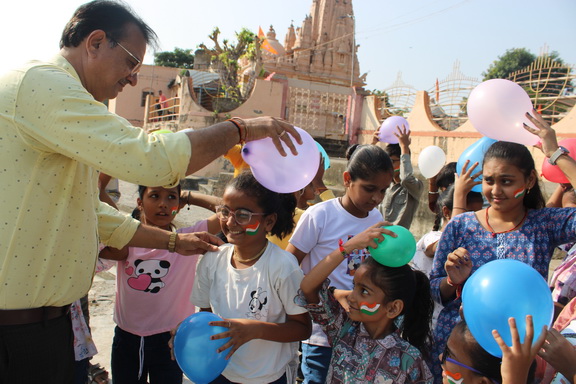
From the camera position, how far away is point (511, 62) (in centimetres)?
3856

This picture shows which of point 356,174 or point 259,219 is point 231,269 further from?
point 356,174

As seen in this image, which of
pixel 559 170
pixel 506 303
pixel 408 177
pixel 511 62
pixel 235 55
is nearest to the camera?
pixel 506 303

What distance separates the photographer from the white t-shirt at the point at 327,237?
233 centimetres

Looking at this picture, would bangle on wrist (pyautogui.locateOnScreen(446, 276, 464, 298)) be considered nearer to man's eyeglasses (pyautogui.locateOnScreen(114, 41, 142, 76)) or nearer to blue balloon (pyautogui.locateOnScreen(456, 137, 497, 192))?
blue balloon (pyautogui.locateOnScreen(456, 137, 497, 192))

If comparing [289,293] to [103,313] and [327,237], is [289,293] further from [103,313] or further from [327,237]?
[103,313]

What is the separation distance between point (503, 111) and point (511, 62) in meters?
42.2

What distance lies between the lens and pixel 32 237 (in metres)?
1.57

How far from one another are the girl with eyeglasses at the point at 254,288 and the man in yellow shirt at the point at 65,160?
0.40m

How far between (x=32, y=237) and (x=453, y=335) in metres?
1.61

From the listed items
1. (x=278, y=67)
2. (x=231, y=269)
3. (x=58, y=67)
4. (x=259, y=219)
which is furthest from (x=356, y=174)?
(x=278, y=67)

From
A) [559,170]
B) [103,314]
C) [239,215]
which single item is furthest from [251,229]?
[103,314]

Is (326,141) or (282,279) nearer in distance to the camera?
(282,279)

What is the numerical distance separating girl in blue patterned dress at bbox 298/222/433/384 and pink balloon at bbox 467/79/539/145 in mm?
909

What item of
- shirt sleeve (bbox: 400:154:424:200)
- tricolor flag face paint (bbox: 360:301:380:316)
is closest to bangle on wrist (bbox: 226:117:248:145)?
tricolor flag face paint (bbox: 360:301:380:316)
